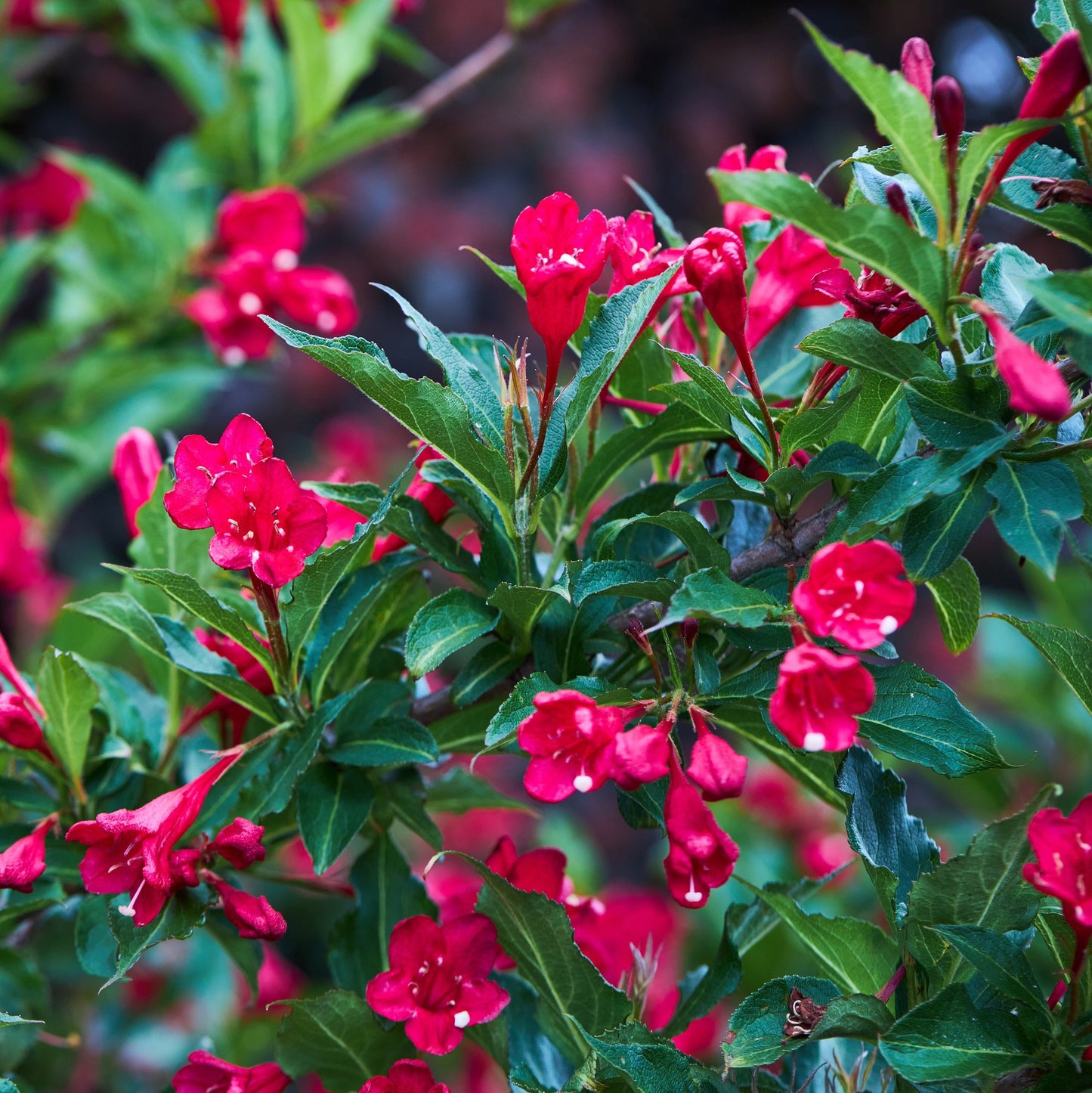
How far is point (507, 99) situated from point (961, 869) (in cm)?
364

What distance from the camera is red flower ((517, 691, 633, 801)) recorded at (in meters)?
0.72

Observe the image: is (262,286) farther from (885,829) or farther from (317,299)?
(885,829)

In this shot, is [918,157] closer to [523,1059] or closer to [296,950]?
[523,1059]

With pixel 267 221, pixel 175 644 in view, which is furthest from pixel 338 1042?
pixel 267 221

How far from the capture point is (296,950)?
2742mm

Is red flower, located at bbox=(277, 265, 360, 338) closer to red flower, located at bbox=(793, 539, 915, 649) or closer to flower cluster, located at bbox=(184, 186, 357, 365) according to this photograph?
flower cluster, located at bbox=(184, 186, 357, 365)

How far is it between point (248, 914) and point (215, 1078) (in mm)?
148

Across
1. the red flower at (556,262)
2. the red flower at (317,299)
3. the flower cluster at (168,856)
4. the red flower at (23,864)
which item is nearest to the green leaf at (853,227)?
the red flower at (556,262)

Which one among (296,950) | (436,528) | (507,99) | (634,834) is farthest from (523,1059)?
(507,99)

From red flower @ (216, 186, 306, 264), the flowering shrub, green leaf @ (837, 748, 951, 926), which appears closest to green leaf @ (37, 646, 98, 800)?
the flowering shrub

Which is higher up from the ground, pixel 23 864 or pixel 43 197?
pixel 43 197

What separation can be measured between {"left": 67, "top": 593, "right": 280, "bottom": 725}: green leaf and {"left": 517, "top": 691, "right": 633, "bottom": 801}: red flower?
26cm

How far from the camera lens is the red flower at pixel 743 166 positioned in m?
0.94

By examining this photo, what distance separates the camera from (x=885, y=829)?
32.8 inches
